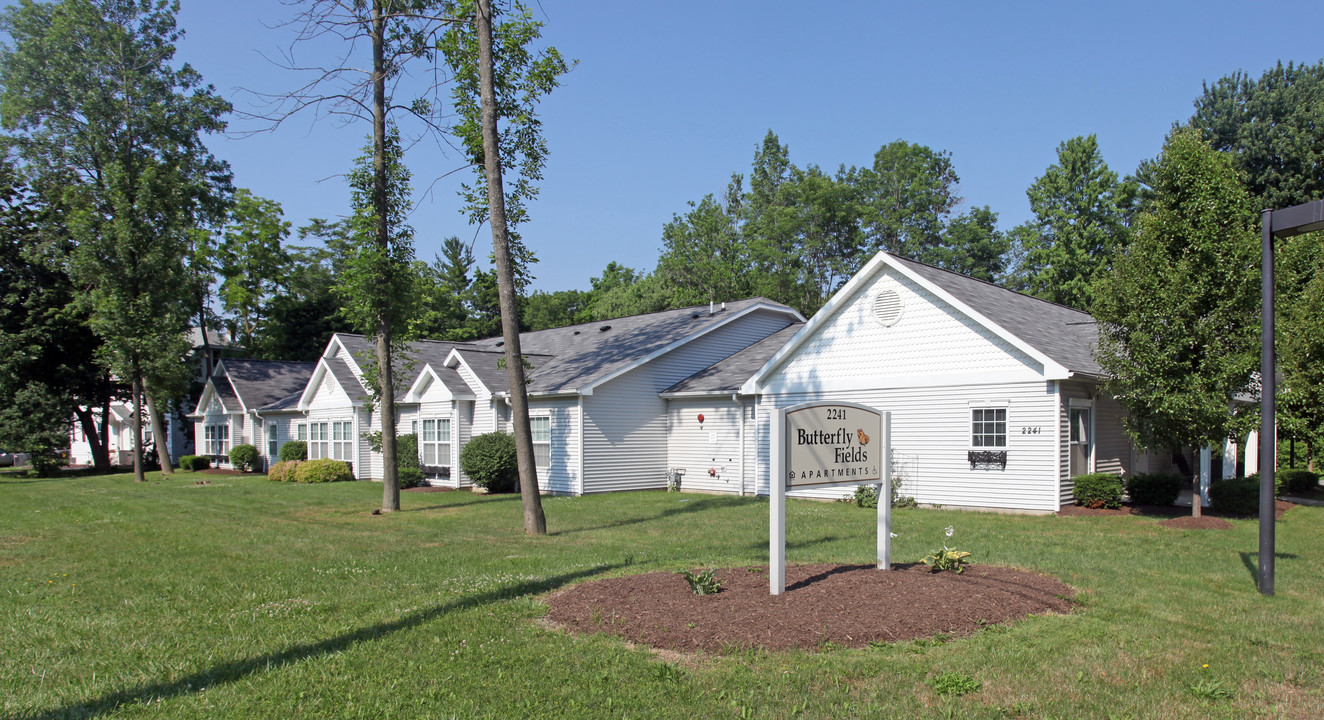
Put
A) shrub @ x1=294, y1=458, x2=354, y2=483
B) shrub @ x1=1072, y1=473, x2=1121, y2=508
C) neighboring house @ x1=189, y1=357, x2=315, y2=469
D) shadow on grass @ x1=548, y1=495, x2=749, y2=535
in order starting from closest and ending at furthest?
shadow on grass @ x1=548, y1=495, x2=749, y2=535 < shrub @ x1=1072, y1=473, x2=1121, y2=508 < shrub @ x1=294, y1=458, x2=354, y2=483 < neighboring house @ x1=189, y1=357, x2=315, y2=469

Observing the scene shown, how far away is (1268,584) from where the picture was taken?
8.10 meters

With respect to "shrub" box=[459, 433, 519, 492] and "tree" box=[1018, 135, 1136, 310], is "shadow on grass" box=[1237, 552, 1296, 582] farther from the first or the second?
"tree" box=[1018, 135, 1136, 310]

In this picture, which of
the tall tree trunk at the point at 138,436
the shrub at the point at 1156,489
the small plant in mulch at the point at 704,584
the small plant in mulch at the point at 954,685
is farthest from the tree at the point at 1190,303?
the tall tree trunk at the point at 138,436

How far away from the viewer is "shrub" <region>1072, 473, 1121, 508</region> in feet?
50.6

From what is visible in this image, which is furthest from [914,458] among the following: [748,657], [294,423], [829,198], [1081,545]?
[829,198]

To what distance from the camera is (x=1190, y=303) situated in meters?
13.7

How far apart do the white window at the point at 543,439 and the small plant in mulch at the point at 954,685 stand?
17.6m

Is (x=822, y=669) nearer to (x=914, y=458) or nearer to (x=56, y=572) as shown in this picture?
(x=56, y=572)

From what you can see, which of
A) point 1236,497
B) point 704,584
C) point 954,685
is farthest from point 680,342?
point 954,685

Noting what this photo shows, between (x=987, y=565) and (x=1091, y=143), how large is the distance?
37.4 meters

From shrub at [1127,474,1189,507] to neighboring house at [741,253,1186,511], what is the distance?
0.91m

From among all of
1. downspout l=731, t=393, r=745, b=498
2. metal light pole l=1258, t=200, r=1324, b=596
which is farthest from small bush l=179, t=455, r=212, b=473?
metal light pole l=1258, t=200, r=1324, b=596

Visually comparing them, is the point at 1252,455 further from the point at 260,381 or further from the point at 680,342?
the point at 260,381

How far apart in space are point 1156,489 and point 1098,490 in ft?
5.46
